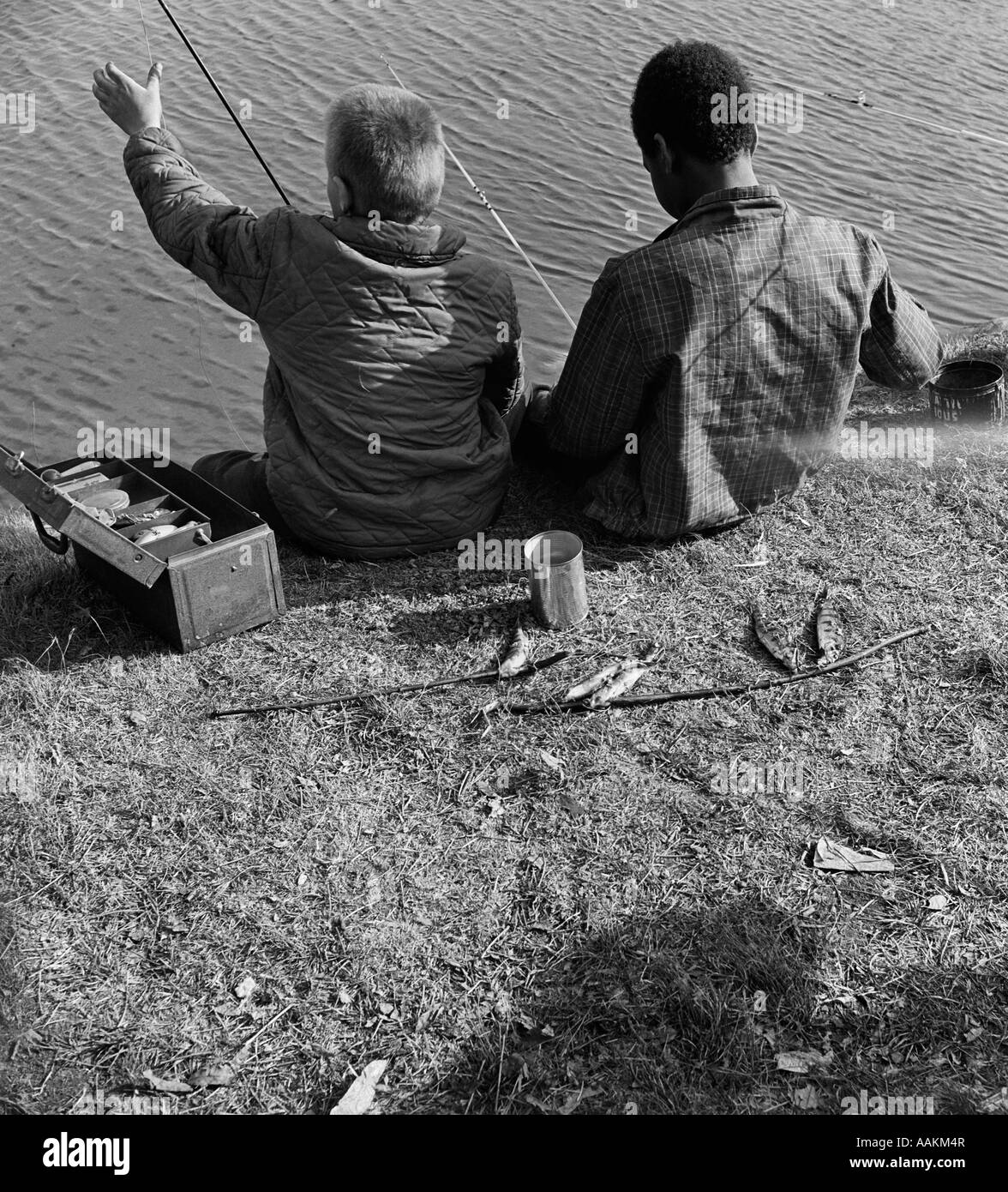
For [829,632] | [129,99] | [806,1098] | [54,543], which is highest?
[129,99]

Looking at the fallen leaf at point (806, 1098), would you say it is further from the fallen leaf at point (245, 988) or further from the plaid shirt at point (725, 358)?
the plaid shirt at point (725, 358)

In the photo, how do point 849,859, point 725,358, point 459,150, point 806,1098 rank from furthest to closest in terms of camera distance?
point 459,150
point 725,358
point 849,859
point 806,1098

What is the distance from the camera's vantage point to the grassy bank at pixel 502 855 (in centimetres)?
235

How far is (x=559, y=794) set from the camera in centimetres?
293

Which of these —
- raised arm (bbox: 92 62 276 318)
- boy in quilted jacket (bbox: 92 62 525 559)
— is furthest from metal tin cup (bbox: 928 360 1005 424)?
raised arm (bbox: 92 62 276 318)

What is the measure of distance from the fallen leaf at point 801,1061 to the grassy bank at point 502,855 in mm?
12

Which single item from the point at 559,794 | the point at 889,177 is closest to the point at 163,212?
the point at 559,794

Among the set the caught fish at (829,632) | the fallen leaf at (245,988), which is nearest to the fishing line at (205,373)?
the caught fish at (829,632)

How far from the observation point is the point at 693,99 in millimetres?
3410

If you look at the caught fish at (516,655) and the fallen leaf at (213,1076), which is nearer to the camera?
the fallen leaf at (213,1076)

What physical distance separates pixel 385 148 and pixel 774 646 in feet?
5.54

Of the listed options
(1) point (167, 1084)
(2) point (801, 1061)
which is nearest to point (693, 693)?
(2) point (801, 1061)

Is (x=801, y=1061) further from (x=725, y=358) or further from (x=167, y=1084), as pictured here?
(x=725, y=358)

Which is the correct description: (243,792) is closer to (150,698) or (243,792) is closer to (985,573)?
(150,698)
